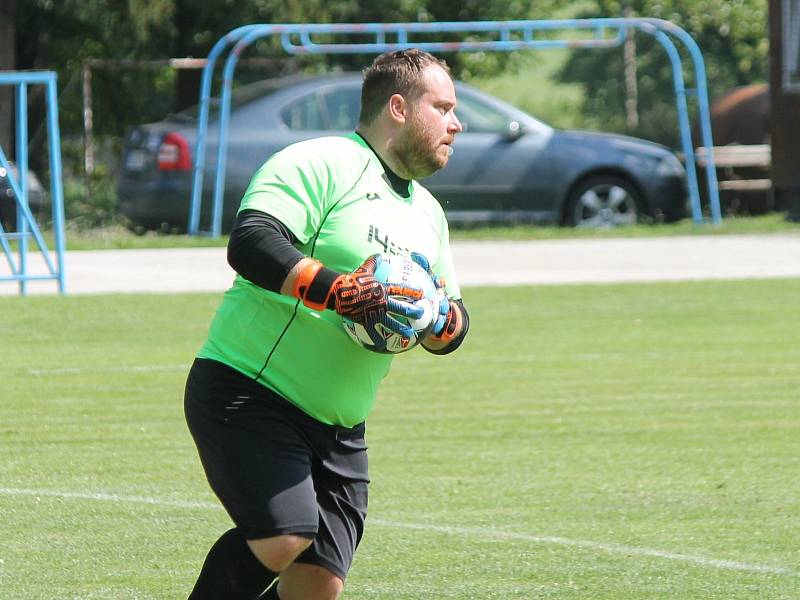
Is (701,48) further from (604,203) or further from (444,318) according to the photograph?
(444,318)

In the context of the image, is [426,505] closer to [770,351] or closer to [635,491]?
[635,491]

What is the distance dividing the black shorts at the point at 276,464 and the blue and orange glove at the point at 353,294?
1.18 ft

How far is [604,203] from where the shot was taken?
63.4 ft

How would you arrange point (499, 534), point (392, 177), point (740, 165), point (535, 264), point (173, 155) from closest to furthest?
point (392, 177) → point (499, 534) → point (535, 264) → point (173, 155) → point (740, 165)

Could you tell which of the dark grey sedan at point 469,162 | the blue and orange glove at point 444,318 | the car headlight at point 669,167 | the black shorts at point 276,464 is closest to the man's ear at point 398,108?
the blue and orange glove at point 444,318

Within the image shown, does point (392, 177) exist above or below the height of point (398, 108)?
below

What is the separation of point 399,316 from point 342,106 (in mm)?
14542

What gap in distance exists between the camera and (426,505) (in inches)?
270

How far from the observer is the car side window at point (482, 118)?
18.6 meters

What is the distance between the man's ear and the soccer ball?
15.1 inches

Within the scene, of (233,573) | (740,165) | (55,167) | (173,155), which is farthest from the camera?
(740,165)

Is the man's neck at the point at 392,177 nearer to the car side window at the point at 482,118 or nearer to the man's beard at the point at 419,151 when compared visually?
the man's beard at the point at 419,151

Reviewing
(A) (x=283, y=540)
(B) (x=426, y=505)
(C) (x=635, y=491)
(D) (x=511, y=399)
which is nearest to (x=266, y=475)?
(A) (x=283, y=540)

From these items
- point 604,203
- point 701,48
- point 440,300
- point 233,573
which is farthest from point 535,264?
point 701,48
